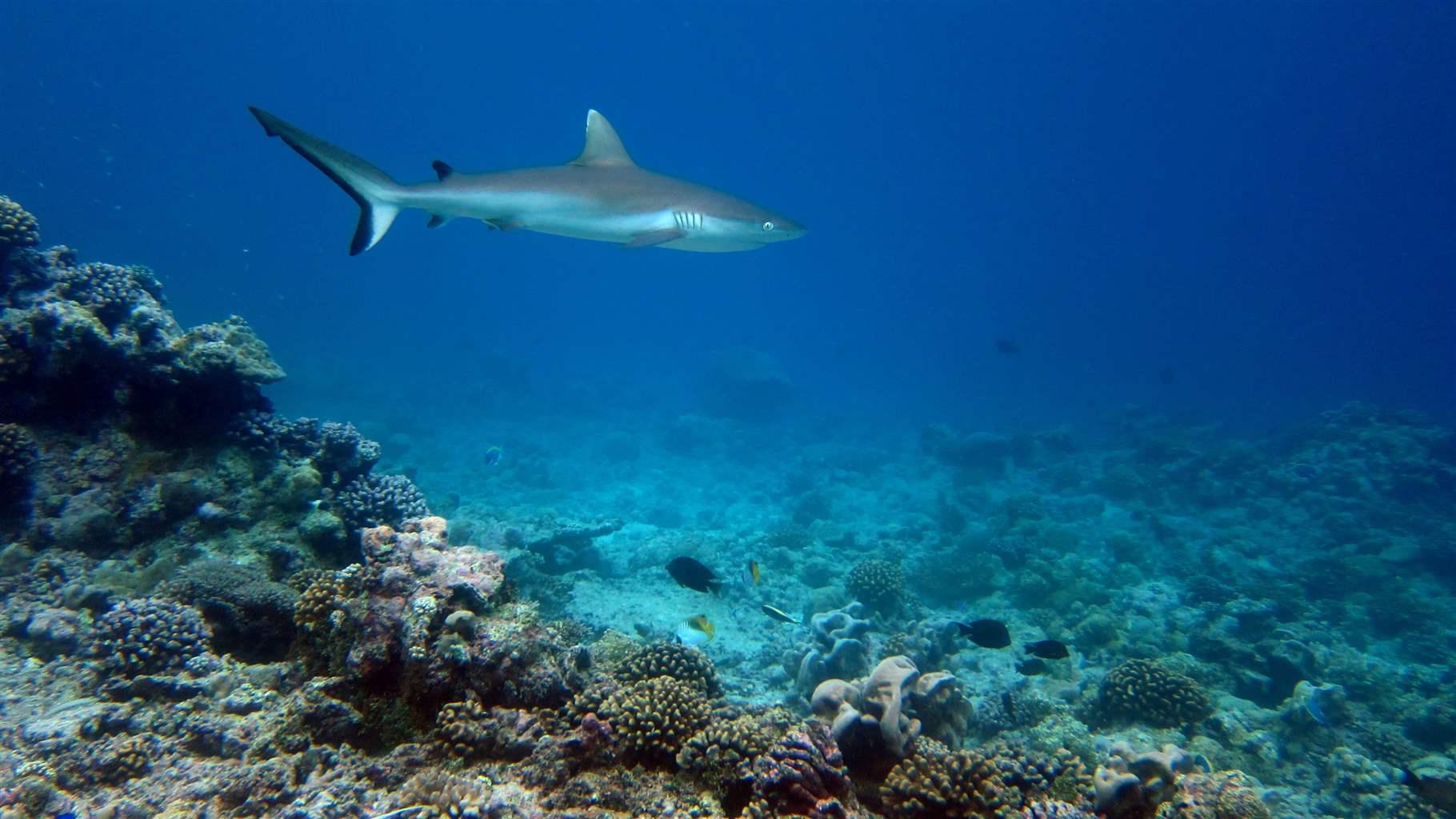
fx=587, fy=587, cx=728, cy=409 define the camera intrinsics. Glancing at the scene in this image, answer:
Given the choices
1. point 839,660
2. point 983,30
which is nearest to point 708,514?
point 839,660

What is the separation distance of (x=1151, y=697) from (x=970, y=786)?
6733 mm

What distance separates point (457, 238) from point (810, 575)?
136 m

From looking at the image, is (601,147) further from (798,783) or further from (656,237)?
(798,783)

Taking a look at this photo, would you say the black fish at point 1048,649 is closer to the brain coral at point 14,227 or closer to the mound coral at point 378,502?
the mound coral at point 378,502

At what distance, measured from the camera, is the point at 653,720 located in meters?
3.15

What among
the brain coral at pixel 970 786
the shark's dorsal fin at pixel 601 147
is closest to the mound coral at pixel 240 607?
the shark's dorsal fin at pixel 601 147

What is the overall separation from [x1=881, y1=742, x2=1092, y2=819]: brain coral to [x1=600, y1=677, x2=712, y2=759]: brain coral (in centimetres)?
112

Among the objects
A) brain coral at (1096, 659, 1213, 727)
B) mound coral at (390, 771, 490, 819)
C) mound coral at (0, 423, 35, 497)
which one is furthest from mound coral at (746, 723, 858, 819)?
mound coral at (0, 423, 35, 497)

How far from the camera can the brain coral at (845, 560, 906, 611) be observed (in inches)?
464

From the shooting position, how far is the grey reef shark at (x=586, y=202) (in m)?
5.05

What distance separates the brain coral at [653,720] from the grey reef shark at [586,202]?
3946 mm

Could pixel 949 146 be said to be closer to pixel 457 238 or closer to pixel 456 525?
pixel 457 238

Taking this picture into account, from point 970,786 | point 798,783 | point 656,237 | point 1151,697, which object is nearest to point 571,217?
point 656,237

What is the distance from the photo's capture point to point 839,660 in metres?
8.46
